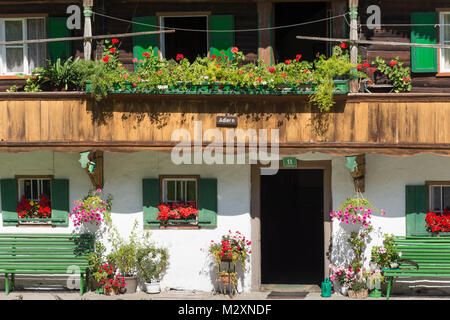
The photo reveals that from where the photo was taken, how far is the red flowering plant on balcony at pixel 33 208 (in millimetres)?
16516

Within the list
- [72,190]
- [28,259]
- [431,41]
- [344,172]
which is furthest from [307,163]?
[28,259]

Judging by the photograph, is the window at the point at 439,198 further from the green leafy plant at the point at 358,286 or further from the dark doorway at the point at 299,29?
the dark doorway at the point at 299,29

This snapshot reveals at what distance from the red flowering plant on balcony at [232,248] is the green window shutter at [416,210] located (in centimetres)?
330

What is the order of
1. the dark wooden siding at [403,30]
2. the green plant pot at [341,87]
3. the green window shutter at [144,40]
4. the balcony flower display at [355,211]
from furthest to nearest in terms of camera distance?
the green window shutter at [144,40]
the dark wooden siding at [403,30]
the balcony flower display at [355,211]
the green plant pot at [341,87]

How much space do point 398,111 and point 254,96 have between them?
2.79 meters

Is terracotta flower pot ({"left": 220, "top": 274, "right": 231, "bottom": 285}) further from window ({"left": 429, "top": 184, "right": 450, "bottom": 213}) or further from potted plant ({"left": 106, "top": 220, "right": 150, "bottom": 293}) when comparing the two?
window ({"left": 429, "top": 184, "right": 450, "bottom": 213})

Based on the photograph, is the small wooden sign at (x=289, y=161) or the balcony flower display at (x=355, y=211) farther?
the small wooden sign at (x=289, y=161)

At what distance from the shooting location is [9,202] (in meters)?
16.5

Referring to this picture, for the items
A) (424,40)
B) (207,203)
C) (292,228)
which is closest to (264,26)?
(424,40)

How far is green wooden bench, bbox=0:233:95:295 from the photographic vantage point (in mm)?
15867

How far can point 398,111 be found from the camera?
14938 millimetres

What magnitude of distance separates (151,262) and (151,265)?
0.20 feet

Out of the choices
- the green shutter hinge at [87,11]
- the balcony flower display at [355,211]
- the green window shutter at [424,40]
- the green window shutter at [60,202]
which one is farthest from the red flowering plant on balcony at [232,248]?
the green shutter hinge at [87,11]

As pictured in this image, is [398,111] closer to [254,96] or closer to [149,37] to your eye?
[254,96]
